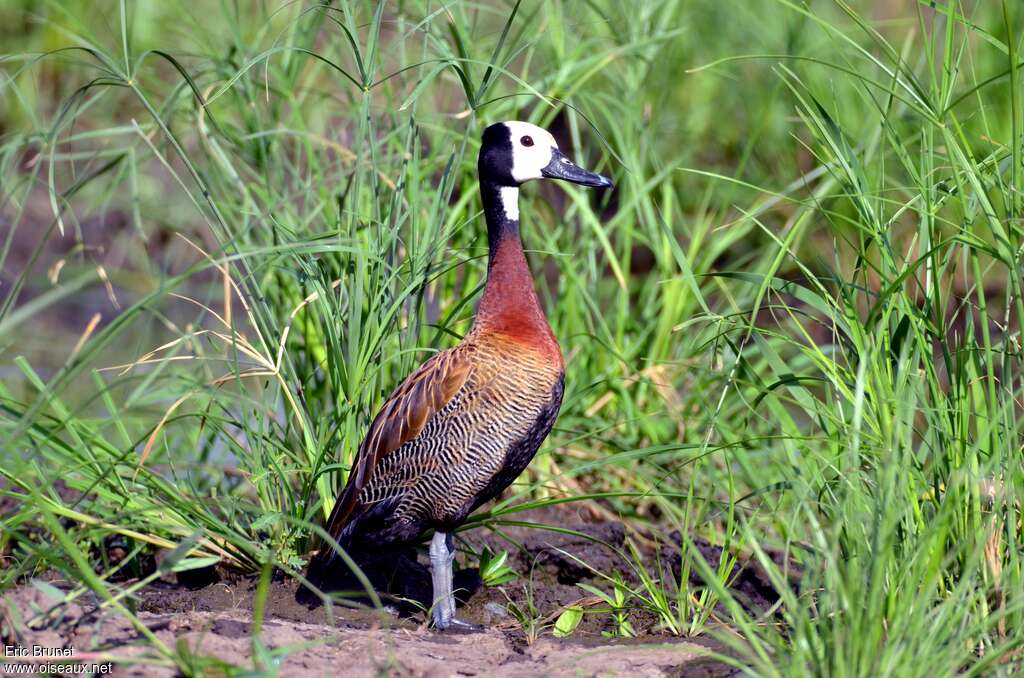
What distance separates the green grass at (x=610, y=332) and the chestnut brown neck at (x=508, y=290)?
7.2 inches

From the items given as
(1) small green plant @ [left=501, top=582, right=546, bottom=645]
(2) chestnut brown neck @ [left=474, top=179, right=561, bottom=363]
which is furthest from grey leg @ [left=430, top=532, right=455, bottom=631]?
(2) chestnut brown neck @ [left=474, top=179, right=561, bottom=363]

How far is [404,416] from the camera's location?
397cm

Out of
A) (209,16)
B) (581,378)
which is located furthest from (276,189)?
(209,16)

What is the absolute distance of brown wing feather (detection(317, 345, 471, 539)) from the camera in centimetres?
395

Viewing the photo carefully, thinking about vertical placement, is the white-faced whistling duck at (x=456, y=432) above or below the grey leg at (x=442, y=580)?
above

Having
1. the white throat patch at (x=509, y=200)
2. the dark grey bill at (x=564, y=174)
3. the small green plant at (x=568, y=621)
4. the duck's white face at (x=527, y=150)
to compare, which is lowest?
the small green plant at (x=568, y=621)

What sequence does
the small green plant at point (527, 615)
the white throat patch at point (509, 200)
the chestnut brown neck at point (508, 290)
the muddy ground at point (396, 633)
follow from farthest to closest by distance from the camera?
the white throat patch at point (509, 200)
the chestnut brown neck at point (508, 290)
the small green plant at point (527, 615)
the muddy ground at point (396, 633)

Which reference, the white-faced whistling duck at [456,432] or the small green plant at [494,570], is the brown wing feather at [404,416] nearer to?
the white-faced whistling duck at [456,432]

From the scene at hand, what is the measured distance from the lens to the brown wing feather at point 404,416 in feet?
12.9

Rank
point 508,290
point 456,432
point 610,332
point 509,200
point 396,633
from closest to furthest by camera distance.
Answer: point 396,633 → point 456,432 → point 508,290 → point 509,200 → point 610,332

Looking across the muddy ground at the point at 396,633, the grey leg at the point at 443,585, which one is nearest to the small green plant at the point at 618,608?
the muddy ground at the point at 396,633

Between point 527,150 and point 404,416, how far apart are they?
40.6 inches

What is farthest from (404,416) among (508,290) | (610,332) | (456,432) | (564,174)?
(610,332)

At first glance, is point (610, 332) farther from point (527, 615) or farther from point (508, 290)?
point (527, 615)
